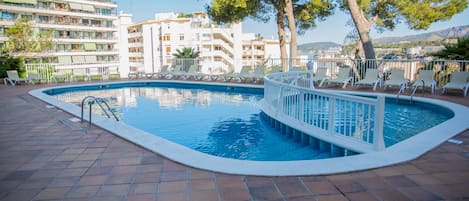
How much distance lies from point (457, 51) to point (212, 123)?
9252 millimetres

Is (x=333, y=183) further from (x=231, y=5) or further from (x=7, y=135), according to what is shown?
(x=231, y=5)

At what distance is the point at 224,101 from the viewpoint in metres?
9.59

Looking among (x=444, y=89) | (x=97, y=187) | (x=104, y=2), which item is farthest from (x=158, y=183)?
(x=104, y=2)

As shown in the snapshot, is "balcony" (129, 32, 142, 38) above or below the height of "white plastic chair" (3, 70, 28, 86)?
above

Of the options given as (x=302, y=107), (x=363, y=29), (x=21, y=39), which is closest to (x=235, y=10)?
(x=363, y=29)

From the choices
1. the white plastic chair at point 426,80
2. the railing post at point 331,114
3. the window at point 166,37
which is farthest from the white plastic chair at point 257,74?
the window at point 166,37

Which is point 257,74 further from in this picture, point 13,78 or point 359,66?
point 13,78

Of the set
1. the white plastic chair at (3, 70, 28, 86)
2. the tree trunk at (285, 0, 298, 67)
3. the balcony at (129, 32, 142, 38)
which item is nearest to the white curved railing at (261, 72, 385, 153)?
the tree trunk at (285, 0, 298, 67)

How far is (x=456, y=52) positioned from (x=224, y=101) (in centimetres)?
815

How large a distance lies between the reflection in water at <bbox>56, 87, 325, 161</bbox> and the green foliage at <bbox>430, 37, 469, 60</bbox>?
679 cm

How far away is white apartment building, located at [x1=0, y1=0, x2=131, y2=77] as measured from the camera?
4362 cm

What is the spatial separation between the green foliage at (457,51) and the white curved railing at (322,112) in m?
6.37

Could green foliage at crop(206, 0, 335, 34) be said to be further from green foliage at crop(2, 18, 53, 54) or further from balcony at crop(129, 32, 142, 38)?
balcony at crop(129, 32, 142, 38)

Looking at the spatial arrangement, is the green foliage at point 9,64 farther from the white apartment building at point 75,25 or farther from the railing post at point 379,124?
the white apartment building at point 75,25
